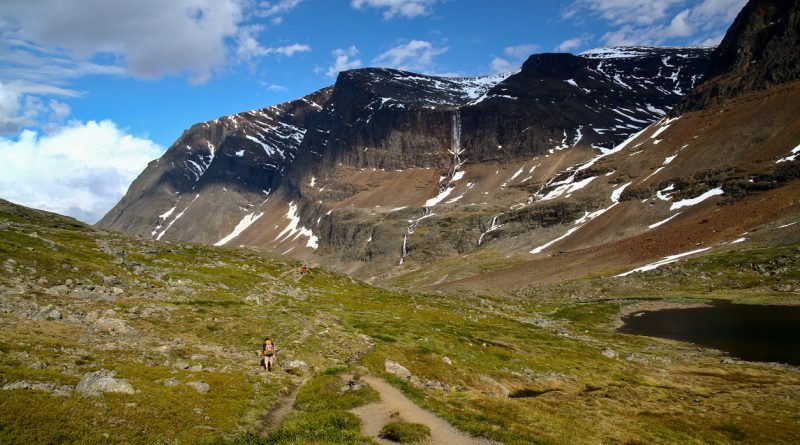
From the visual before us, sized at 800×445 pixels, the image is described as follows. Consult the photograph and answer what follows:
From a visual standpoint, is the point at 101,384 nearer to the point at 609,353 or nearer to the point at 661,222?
the point at 609,353

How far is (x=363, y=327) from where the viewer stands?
52.4m

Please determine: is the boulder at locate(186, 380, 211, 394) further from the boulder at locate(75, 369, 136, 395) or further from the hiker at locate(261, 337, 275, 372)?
the hiker at locate(261, 337, 275, 372)

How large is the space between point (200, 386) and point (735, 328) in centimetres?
7936

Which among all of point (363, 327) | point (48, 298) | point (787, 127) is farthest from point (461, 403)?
point (787, 127)

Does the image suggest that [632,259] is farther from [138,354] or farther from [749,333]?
[138,354]

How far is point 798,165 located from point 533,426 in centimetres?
18001

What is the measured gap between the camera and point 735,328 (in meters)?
72.6

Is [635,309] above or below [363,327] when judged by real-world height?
below

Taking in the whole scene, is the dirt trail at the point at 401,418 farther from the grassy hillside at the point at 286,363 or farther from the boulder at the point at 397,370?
the boulder at the point at 397,370

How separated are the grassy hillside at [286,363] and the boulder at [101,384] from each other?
0.47 metres

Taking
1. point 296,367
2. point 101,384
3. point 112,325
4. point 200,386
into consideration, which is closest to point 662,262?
point 296,367

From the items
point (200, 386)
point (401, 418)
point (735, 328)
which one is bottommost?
point (735, 328)

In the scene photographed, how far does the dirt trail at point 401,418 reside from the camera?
21.1 meters

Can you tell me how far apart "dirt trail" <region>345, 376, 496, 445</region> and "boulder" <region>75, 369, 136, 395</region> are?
11.3 m
